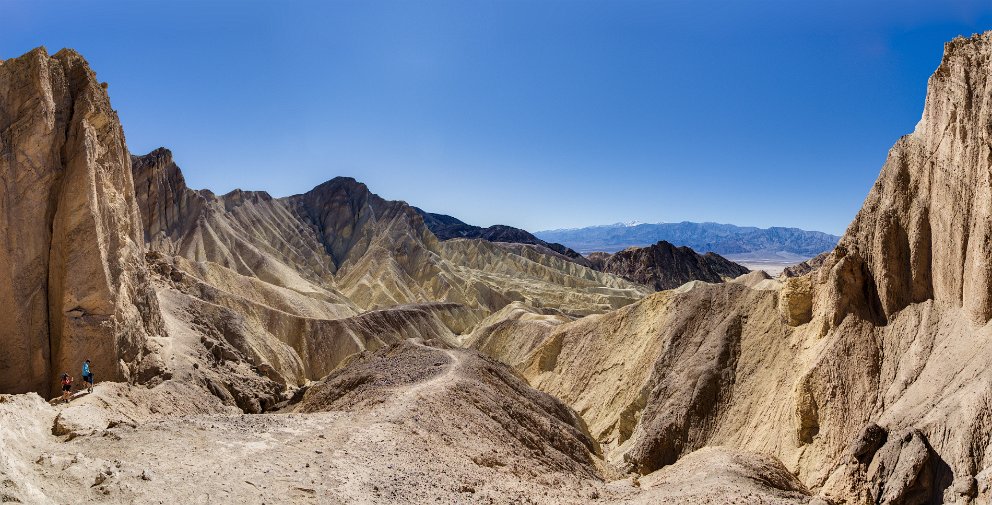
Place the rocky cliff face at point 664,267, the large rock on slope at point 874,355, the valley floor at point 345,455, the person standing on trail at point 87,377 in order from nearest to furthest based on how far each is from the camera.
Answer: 1. the valley floor at point 345,455
2. the large rock on slope at point 874,355
3. the person standing on trail at point 87,377
4. the rocky cliff face at point 664,267

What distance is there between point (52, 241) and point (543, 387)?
29.4 meters

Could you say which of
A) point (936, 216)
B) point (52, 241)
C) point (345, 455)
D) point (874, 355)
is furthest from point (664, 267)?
point (345, 455)

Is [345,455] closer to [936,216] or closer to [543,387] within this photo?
[936,216]

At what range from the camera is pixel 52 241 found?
75.6ft

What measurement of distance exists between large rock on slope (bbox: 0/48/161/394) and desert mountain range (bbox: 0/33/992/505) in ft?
0.26

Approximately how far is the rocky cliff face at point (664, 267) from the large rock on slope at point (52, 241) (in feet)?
400

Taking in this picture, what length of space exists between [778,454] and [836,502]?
16.6 ft

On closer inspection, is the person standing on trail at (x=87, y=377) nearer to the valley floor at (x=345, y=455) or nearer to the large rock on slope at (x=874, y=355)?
the valley floor at (x=345, y=455)

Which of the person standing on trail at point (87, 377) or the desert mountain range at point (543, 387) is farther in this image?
the person standing on trail at point (87, 377)

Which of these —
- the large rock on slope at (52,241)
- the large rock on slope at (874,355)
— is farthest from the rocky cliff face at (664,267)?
the large rock on slope at (52,241)

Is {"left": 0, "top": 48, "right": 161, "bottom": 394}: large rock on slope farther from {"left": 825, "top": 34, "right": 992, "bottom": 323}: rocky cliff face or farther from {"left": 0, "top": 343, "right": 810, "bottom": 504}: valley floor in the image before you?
{"left": 825, "top": 34, "right": 992, "bottom": 323}: rocky cliff face

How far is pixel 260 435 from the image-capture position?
1574 centimetres

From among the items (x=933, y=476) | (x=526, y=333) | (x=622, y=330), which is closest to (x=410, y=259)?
(x=526, y=333)

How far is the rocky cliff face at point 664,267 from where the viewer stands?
138 metres
